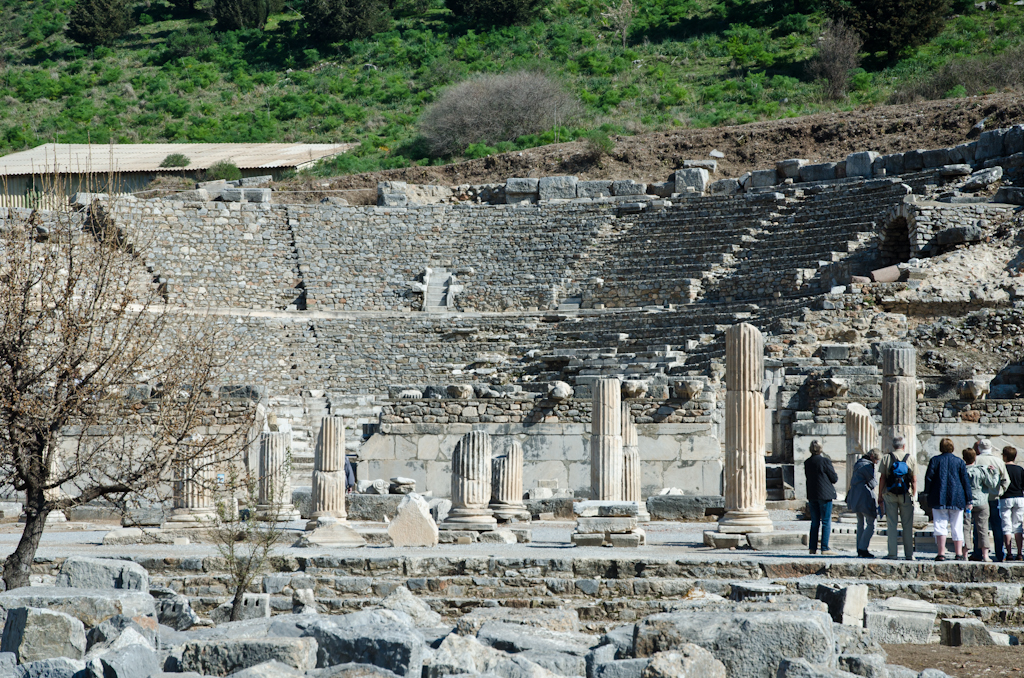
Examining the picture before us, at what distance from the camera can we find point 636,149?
4059cm

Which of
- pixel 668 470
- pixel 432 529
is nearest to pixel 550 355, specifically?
pixel 668 470

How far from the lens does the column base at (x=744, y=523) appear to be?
13344mm

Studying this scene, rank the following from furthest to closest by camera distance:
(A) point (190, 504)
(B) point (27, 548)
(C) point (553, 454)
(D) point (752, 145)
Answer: (D) point (752, 145), (C) point (553, 454), (A) point (190, 504), (B) point (27, 548)

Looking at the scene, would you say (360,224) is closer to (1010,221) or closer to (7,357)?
(1010,221)

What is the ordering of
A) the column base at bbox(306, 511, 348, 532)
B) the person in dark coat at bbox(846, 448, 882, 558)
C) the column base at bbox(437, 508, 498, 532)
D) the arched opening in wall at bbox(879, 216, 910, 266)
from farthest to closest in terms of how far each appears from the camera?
the arched opening in wall at bbox(879, 216, 910, 266)
the column base at bbox(306, 511, 348, 532)
the column base at bbox(437, 508, 498, 532)
the person in dark coat at bbox(846, 448, 882, 558)

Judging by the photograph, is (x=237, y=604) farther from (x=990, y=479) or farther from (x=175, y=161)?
(x=175, y=161)

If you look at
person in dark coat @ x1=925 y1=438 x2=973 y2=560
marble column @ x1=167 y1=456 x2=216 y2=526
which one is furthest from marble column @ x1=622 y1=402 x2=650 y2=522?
marble column @ x1=167 y1=456 x2=216 y2=526

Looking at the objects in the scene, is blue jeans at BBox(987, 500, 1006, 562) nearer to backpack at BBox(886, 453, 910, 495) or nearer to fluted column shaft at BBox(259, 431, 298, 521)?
backpack at BBox(886, 453, 910, 495)


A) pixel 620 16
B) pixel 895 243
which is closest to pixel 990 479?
pixel 895 243

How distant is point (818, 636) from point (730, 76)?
44.9 m

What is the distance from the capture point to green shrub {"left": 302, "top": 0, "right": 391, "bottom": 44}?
60219 millimetres

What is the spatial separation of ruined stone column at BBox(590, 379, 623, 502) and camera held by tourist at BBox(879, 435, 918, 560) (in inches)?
204

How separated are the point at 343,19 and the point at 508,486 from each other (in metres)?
48.9

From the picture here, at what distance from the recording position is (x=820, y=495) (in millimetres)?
12492
